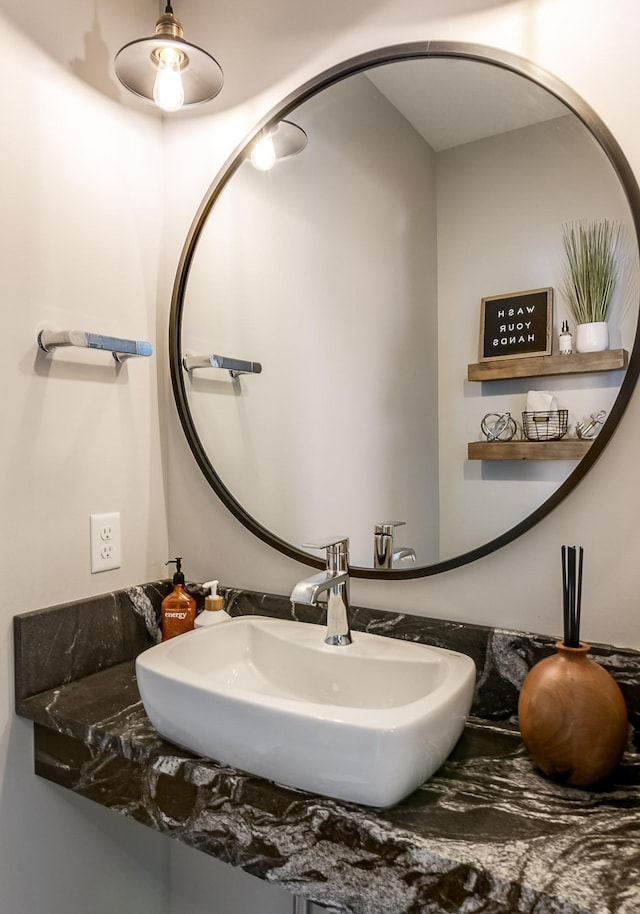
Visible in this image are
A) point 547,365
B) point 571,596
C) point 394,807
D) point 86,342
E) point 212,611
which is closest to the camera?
point 394,807

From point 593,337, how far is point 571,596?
39 centimetres

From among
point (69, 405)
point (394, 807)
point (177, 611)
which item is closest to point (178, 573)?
point (177, 611)

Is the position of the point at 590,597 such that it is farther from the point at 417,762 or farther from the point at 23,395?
the point at 23,395

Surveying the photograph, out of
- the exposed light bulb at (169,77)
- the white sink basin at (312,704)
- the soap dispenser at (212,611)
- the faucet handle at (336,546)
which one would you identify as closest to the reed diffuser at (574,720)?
the white sink basin at (312,704)

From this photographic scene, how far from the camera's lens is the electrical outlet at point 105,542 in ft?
4.16

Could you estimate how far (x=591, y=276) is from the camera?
3.13ft

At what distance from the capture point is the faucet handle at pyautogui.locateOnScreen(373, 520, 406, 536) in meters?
1.14

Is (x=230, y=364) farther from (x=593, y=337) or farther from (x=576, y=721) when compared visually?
(x=576, y=721)

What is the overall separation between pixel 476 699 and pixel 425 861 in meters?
0.39

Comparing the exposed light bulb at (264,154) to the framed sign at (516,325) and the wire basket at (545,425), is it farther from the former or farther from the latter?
the wire basket at (545,425)

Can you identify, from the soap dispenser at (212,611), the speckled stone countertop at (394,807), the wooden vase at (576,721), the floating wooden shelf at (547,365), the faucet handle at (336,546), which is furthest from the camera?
the soap dispenser at (212,611)

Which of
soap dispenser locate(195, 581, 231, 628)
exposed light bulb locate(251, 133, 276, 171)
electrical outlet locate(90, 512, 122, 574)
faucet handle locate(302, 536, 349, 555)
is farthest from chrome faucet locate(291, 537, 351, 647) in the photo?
exposed light bulb locate(251, 133, 276, 171)

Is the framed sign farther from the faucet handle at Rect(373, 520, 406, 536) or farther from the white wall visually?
the white wall

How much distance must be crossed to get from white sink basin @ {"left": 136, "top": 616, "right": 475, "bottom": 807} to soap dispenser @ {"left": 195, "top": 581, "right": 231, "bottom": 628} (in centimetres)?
6
